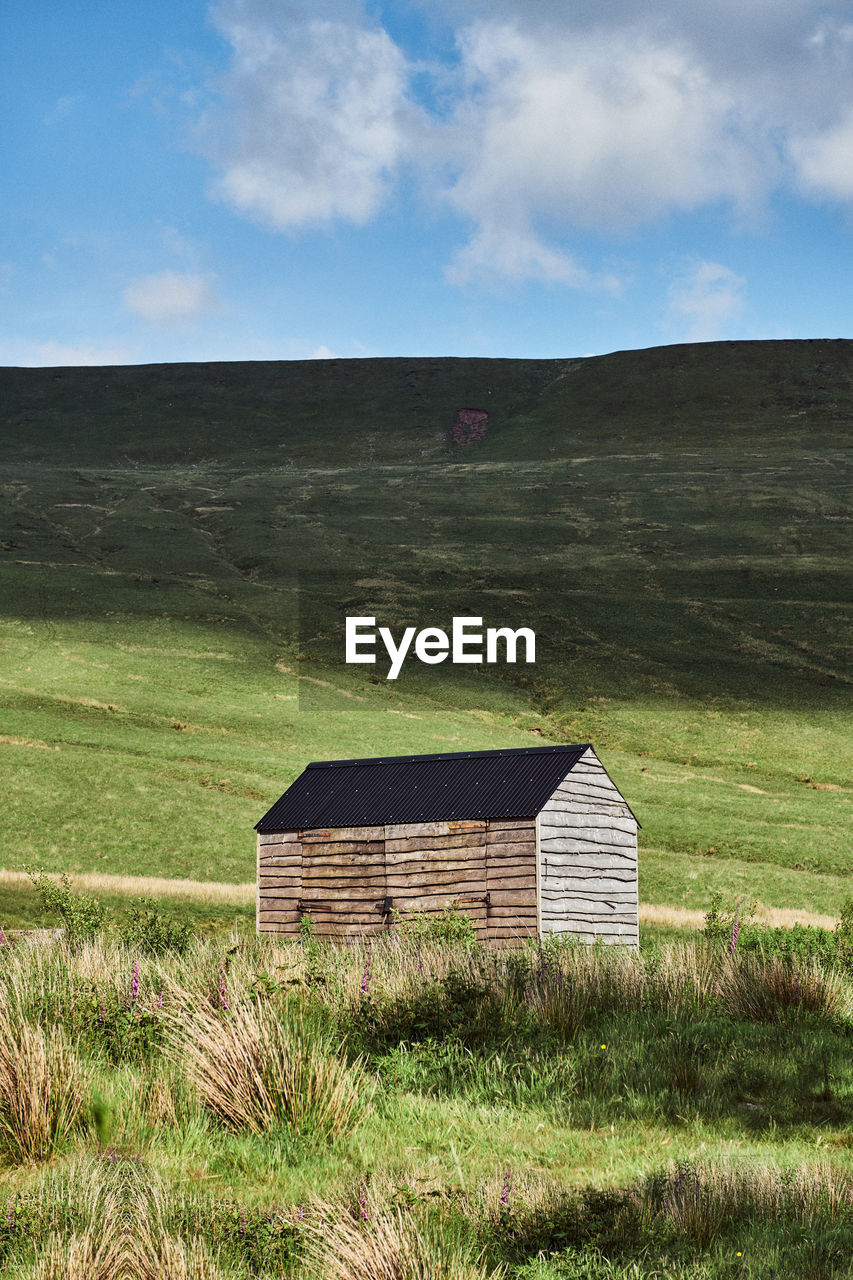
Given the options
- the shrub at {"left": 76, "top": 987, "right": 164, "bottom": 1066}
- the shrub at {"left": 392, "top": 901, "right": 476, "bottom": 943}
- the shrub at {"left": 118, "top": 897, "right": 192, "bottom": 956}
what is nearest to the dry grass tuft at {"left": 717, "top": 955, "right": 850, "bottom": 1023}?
the shrub at {"left": 392, "top": 901, "right": 476, "bottom": 943}

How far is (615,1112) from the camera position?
9547 millimetres

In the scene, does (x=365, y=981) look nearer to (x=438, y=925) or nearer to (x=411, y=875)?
(x=438, y=925)

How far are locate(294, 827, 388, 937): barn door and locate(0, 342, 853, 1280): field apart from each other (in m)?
4.13

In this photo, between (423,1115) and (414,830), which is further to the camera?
(414,830)

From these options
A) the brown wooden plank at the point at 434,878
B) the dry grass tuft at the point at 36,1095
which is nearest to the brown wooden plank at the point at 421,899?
the brown wooden plank at the point at 434,878

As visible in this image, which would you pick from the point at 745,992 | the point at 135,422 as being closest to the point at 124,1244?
the point at 745,992

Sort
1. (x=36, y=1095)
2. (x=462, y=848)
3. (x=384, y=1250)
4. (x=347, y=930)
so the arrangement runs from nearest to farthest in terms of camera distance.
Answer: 1. (x=384, y=1250)
2. (x=36, y=1095)
3. (x=462, y=848)
4. (x=347, y=930)

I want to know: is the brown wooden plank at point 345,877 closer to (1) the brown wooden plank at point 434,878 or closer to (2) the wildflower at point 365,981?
(1) the brown wooden plank at point 434,878

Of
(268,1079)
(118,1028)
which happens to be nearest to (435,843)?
(118,1028)

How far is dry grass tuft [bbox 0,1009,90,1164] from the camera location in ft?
26.8

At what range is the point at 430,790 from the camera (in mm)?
29484

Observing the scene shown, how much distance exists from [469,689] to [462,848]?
47604 millimetres

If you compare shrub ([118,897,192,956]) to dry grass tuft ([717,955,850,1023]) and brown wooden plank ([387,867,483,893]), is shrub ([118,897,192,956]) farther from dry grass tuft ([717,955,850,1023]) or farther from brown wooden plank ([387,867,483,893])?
brown wooden plank ([387,867,483,893])

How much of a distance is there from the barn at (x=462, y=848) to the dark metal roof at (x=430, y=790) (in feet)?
0.12
